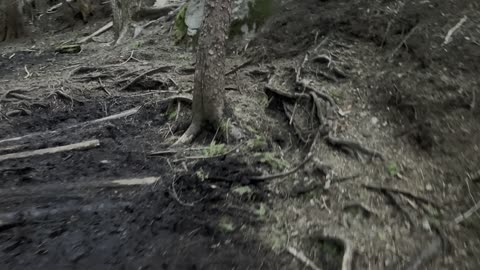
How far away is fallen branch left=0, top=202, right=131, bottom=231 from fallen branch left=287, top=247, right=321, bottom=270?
1.94 metres

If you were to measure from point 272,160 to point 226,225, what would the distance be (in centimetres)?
129

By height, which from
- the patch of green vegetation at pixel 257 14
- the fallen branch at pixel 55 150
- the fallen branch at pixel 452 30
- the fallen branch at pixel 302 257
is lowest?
the fallen branch at pixel 55 150

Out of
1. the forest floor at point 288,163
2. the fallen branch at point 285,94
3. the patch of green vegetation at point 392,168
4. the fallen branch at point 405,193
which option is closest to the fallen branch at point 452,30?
the forest floor at point 288,163

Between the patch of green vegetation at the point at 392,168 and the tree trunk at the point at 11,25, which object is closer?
the patch of green vegetation at the point at 392,168

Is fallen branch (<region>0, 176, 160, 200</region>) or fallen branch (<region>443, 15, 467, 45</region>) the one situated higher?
fallen branch (<region>443, 15, 467, 45</region>)

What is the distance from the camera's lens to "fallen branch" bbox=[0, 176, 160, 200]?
5316mm

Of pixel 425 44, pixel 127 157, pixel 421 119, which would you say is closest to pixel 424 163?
pixel 421 119

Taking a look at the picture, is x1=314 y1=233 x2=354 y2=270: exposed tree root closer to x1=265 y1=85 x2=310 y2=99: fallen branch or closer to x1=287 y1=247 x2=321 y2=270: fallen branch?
x1=287 y1=247 x2=321 y2=270: fallen branch

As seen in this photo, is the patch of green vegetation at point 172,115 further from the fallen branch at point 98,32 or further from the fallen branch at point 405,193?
the fallen branch at point 98,32

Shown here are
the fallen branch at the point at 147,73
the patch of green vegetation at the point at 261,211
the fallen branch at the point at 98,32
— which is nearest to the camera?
the patch of green vegetation at the point at 261,211

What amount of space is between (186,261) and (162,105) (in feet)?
14.3

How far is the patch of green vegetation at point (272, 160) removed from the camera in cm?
537

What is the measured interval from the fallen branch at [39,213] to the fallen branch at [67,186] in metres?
0.44

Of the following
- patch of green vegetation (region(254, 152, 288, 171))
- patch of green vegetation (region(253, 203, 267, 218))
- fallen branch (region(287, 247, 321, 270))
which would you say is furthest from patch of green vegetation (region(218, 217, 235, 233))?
patch of green vegetation (region(254, 152, 288, 171))
